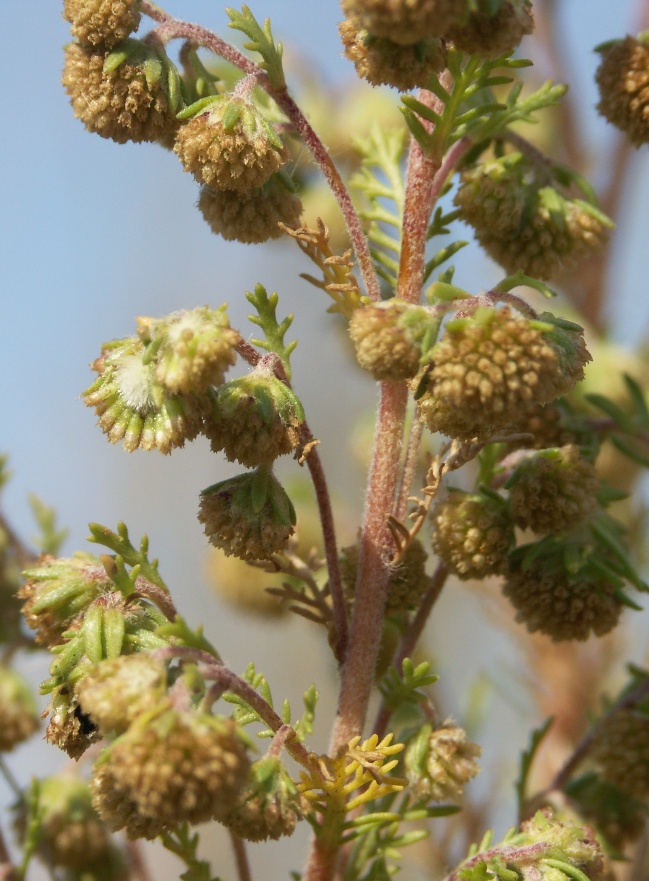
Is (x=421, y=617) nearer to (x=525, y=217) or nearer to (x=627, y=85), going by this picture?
(x=525, y=217)

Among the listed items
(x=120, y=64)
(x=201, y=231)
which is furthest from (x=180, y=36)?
(x=201, y=231)

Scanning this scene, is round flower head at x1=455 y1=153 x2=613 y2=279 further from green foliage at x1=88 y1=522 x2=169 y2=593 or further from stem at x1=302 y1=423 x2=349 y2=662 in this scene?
green foliage at x1=88 y1=522 x2=169 y2=593

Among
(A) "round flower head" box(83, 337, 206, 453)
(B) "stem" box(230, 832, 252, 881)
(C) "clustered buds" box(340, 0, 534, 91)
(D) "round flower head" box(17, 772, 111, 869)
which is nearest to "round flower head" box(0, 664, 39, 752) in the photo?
(D) "round flower head" box(17, 772, 111, 869)

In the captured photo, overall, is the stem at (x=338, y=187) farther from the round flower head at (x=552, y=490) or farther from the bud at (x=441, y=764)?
the bud at (x=441, y=764)

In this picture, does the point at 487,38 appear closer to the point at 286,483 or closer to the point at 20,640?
the point at 20,640

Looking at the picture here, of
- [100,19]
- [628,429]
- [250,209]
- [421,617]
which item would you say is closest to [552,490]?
[421,617]

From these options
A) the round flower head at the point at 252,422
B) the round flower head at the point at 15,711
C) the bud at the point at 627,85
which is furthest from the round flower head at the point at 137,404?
the round flower head at the point at 15,711
